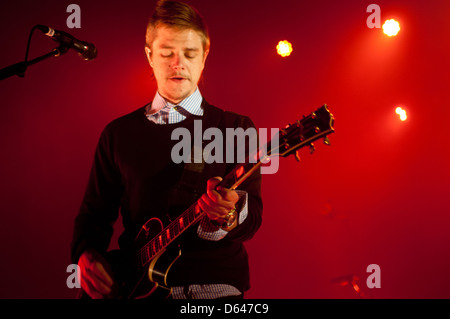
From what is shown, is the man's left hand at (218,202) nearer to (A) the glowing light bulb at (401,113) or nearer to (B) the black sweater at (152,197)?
(B) the black sweater at (152,197)

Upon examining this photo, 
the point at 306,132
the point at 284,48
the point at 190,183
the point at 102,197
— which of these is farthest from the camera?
the point at 284,48

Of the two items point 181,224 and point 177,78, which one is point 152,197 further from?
point 177,78

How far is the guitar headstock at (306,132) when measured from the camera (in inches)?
43.5

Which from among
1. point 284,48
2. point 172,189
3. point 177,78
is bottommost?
point 172,189

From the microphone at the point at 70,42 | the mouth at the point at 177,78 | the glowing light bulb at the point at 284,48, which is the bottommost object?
the mouth at the point at 177,78

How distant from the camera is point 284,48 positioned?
2516mm

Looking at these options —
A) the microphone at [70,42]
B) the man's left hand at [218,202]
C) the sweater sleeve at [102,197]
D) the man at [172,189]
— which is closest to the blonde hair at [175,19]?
the man at [172,189]

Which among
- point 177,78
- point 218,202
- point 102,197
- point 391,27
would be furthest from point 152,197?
point 391,27

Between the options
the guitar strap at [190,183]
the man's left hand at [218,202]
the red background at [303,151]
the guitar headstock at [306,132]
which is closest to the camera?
the guitar headstock at [306,132]

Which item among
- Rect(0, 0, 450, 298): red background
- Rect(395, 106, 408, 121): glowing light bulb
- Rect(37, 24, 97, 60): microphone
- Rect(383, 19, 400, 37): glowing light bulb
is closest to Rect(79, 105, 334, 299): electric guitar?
Rect(37, 24, 97, 60): microphone

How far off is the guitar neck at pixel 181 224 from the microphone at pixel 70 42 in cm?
95

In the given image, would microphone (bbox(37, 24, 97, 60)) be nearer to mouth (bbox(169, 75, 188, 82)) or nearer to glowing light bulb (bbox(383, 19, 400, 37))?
mouth (bbox(169, 75, 188, 82))

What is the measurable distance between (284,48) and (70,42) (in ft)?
5.11

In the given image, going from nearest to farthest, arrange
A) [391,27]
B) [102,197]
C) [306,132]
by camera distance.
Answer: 1. [306,132]
2. [102,197]
3. [391,27]
